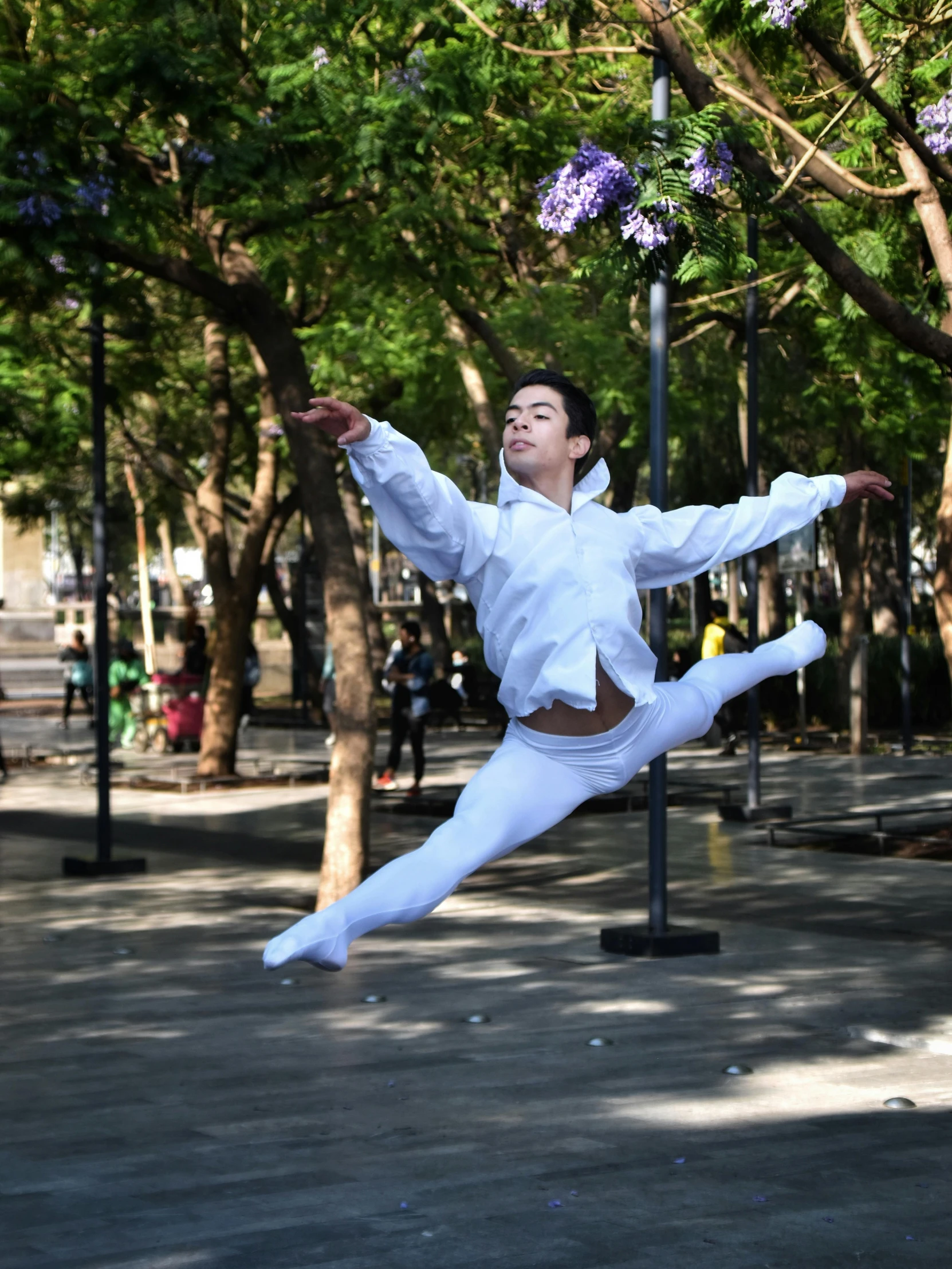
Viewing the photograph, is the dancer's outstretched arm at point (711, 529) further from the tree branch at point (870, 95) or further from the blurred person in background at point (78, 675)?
the blurred person in background at point (78, 675)

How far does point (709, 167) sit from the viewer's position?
26.4 ft

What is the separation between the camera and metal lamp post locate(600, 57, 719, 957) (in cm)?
995

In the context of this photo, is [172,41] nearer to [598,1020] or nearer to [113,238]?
[113,238]

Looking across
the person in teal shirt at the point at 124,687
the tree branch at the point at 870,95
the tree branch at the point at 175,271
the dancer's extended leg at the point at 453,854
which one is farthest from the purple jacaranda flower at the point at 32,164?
the person in teal shirt at the point at 124,687

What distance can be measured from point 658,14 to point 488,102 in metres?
5.66

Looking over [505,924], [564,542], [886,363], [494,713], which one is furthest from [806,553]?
[564,542]

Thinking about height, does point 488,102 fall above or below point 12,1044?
above

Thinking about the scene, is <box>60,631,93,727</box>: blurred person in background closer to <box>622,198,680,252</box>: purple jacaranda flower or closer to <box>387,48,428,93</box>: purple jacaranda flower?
<box>387,48,428,93</box>: purple jacaranda flower

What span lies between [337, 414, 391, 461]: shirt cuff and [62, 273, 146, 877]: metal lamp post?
9.07m

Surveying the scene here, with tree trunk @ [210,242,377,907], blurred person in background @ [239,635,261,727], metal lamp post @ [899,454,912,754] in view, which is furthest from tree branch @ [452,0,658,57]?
blurred person in background @ [239,635,261,727]

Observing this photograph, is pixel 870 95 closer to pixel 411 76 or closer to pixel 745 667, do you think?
pixel 411 76

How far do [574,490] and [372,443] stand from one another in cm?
84

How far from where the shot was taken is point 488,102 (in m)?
14.3

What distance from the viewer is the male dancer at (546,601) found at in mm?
4398
